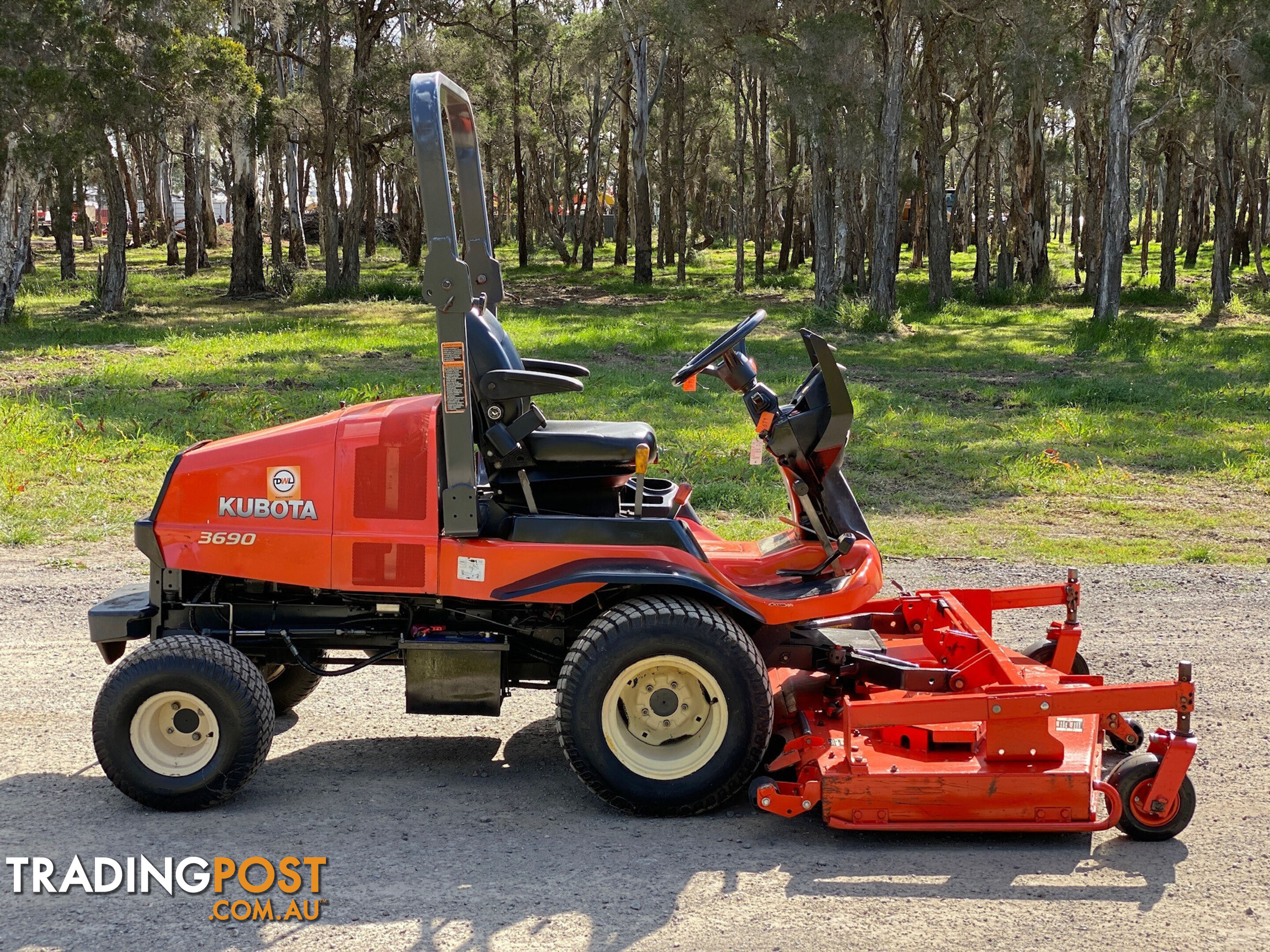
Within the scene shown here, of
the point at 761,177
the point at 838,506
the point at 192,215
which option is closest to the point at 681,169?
the point at 761,177

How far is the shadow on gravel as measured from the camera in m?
3.89

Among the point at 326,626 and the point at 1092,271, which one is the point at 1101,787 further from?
the point at 1092,271

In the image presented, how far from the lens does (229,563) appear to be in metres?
4.92

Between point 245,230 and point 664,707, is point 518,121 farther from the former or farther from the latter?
point 664,707

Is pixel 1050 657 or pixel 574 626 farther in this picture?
pixel 1050 657

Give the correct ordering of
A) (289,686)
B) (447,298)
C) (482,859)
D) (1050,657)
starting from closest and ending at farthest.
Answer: (482,859)
(447,298)
(1050,657)
(289,686)

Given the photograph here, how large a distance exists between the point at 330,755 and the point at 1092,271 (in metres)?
30.6

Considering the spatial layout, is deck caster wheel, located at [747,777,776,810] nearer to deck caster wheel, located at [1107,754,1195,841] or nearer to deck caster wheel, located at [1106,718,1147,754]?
deck caster wheel, located at [1107,754,1195,841]

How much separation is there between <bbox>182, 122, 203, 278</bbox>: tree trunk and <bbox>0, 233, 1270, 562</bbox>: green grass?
8204 mm

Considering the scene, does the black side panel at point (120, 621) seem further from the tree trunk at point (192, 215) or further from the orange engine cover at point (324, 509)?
the tree trunk at point (192, 215)

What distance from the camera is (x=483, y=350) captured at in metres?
4.99

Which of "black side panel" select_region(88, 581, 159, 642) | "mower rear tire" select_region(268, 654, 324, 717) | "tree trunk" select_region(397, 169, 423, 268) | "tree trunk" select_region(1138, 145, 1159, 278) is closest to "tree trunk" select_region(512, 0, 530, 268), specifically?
"tree trunk" select_region(397, 169, 423, 268)

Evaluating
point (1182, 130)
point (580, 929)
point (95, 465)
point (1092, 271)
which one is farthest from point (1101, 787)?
point (1182, 130)

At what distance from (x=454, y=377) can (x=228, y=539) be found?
113 cm
